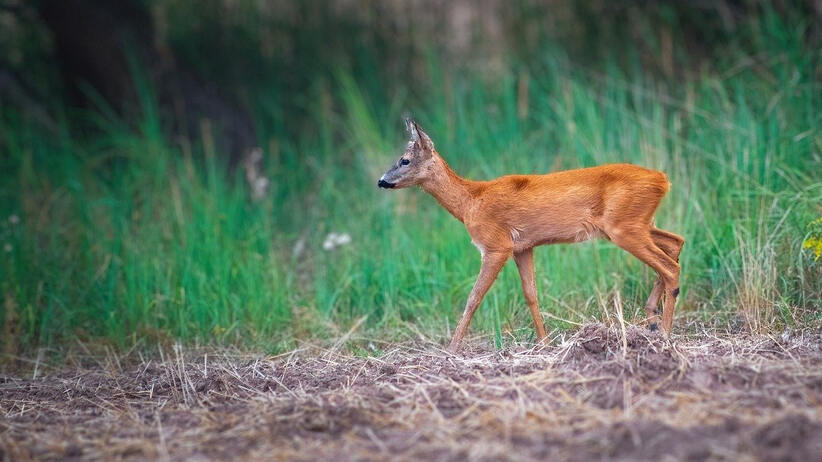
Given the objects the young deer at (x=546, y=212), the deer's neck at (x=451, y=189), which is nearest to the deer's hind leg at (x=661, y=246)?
the young deer at (x=546, y=212)

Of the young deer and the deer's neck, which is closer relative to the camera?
the young deer

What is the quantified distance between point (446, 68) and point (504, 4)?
1302mm

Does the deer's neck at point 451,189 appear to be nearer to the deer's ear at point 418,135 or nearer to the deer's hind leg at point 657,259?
the deer's ear at point 418,135

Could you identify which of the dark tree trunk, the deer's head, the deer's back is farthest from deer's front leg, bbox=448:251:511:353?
the dark tree trunk

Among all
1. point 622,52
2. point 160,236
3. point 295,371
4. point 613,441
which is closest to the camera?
point 613,441

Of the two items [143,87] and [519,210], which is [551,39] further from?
[519,210]

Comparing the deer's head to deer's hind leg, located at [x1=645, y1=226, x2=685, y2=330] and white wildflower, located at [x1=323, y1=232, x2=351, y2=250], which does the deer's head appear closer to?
deer's hind leg, located at [x1=645, y1=226, x2=685, y2=330]

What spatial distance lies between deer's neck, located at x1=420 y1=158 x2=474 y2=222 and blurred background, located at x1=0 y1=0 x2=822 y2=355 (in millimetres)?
799

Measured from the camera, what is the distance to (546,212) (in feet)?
18.3

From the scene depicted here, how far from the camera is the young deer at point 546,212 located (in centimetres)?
545

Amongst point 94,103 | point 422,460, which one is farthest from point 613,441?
point 94,103

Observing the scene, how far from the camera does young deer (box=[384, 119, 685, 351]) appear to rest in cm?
545

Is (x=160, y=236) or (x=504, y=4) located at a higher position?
(x=504, y=4)

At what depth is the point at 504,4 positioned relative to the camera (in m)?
11.5
